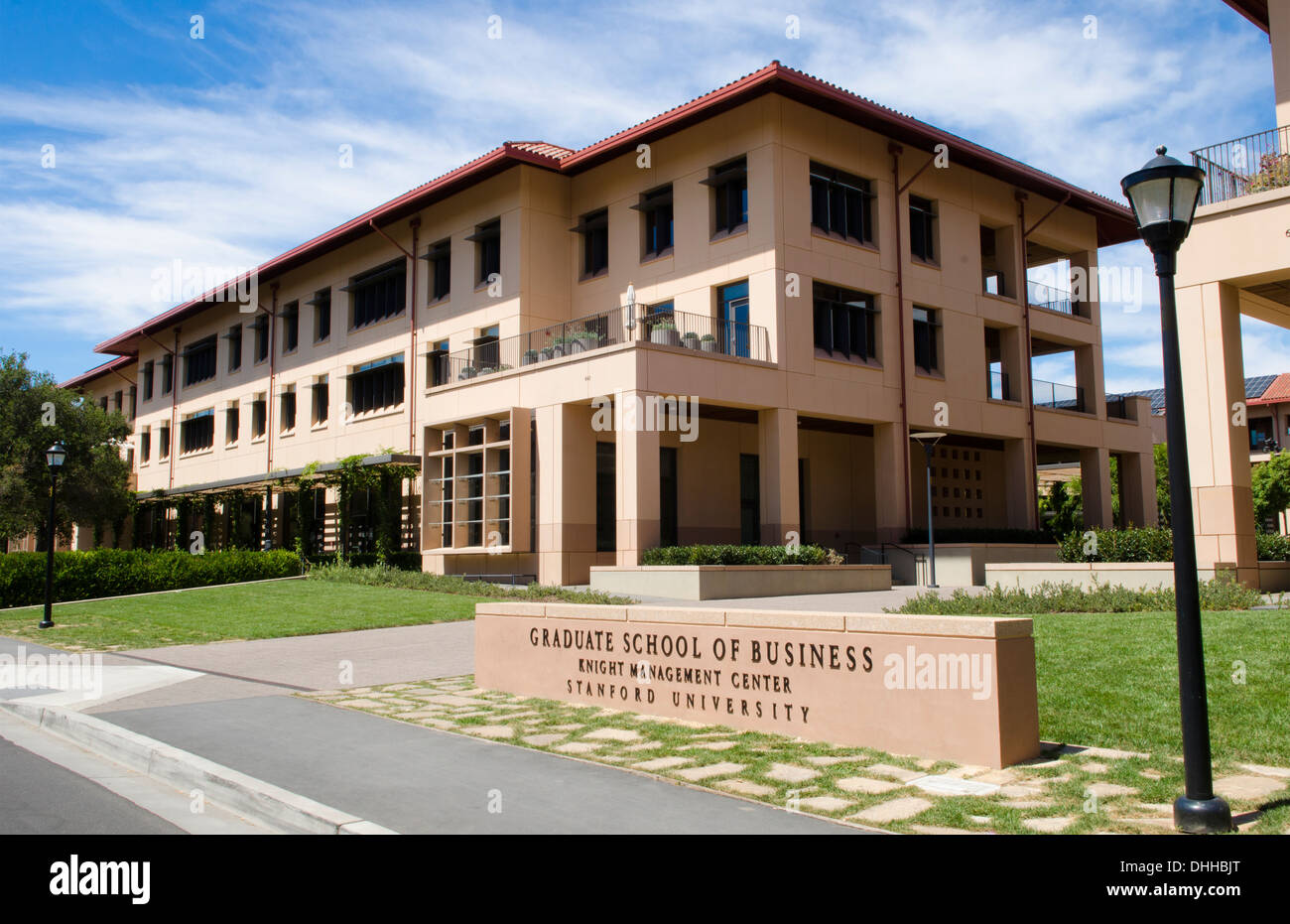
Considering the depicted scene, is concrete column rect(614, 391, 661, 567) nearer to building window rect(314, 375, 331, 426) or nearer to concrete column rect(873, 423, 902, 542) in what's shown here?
concrete column rect(873, 423, 902, 542)

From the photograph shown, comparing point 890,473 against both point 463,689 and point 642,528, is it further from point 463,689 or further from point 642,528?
point 463,689

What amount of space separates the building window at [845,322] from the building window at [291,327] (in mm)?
23374

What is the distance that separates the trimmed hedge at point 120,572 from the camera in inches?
1031

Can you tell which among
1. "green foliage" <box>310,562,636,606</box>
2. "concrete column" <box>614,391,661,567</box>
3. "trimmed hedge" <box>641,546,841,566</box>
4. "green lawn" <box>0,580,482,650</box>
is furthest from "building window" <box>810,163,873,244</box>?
"green lawn" <box>0,580,482,650</box>

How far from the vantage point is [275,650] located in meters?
15.8

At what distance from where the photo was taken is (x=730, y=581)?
22.7 meters

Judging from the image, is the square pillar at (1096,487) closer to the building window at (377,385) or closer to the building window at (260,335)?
the building window at (377,385)

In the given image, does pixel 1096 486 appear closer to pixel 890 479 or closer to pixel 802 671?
pixel 890 479

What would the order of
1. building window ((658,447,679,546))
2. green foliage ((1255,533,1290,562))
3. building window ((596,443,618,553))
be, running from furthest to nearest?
building window ((658,447,679,546)) → building window ((596,443,618,553)) → green foliage ((1255,533,1290,562))

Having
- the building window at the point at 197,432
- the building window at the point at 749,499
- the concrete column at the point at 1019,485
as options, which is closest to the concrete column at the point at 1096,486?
the concrete column at the point at 1019,485

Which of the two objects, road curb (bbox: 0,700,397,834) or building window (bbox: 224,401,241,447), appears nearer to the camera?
road curb (bbox: 0,700,397,834)

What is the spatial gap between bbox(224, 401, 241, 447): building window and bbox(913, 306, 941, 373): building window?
30.5 meters

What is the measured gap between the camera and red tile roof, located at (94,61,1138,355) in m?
26.4

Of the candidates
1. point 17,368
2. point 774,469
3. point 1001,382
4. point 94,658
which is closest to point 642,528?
point 774,469
